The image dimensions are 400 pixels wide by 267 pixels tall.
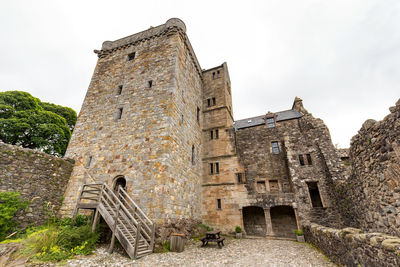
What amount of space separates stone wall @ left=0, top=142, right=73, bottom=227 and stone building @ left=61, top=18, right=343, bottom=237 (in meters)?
0.66

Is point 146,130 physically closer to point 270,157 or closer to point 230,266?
point 230,266

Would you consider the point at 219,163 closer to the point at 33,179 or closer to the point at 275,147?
the point at 275,147

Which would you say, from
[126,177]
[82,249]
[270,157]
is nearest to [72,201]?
[126,177]

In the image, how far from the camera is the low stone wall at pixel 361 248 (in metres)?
3.07

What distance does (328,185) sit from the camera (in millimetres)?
11242

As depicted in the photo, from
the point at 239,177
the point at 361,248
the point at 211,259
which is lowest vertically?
the point at 211,259

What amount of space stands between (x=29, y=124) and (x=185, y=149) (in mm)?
15906

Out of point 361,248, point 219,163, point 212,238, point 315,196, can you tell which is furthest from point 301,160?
point 361,248

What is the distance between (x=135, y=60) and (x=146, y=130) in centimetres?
641

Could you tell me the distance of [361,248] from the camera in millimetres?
3912

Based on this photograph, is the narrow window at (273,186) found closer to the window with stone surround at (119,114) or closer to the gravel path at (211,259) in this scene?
the gravel path at (211,259)

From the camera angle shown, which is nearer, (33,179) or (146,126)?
(33,179)

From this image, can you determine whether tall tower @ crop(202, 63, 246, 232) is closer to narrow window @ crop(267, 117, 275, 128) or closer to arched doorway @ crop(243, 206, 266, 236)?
arched doorway @ crop(243, 206, 266, 236)

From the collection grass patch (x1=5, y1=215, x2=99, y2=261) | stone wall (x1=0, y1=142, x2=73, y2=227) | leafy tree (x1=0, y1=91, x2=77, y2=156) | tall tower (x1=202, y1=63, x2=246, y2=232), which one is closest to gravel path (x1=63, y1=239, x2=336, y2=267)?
grass patch (x1=5, y1=215, x2=99, y2=261)
